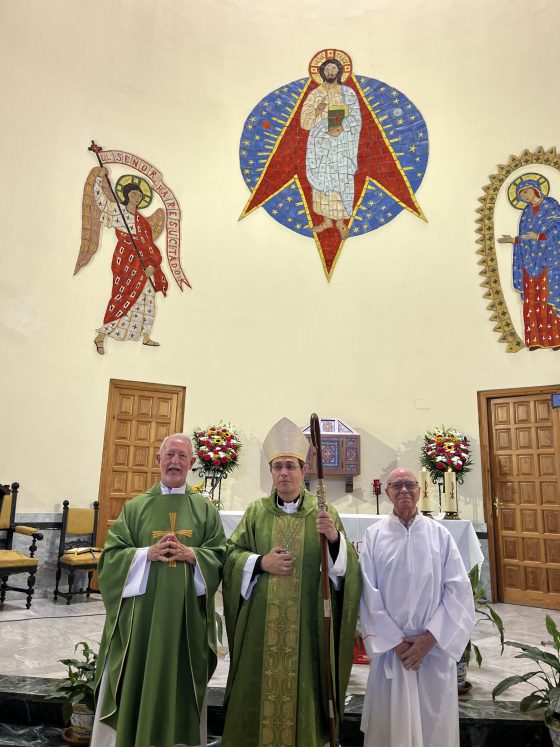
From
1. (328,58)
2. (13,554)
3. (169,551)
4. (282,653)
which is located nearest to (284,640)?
(282,653)

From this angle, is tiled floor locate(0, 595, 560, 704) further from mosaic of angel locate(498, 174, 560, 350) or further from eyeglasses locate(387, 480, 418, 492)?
mosaic of angel locate(498, 174, 560, 350)

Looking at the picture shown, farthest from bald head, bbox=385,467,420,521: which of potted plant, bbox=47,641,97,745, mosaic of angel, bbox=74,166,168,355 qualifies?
mosaic of angel, bbox=74,166,168,355

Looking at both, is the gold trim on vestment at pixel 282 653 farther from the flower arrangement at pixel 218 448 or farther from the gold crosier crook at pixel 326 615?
the flower arrangement at pixel 218 448

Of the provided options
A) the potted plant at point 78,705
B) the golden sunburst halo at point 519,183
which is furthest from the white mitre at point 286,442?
the golden sunburst halo at point 519,183

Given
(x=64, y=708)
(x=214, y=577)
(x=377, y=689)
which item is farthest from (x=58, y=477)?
(x=377, y=689)

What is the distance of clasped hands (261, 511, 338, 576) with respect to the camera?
9.69 feet

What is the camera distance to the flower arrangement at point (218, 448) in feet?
23.9

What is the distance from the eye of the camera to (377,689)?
3084 mm

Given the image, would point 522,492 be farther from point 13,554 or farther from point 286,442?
point 13,554

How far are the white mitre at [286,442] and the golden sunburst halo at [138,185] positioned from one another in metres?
6.20

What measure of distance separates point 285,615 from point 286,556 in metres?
0.31

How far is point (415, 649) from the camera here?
9.71 feet

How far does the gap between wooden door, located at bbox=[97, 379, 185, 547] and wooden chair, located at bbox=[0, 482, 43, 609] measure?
106 centimetres

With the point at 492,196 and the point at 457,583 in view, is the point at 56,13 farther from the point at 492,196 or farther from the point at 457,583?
the point at 457,583
